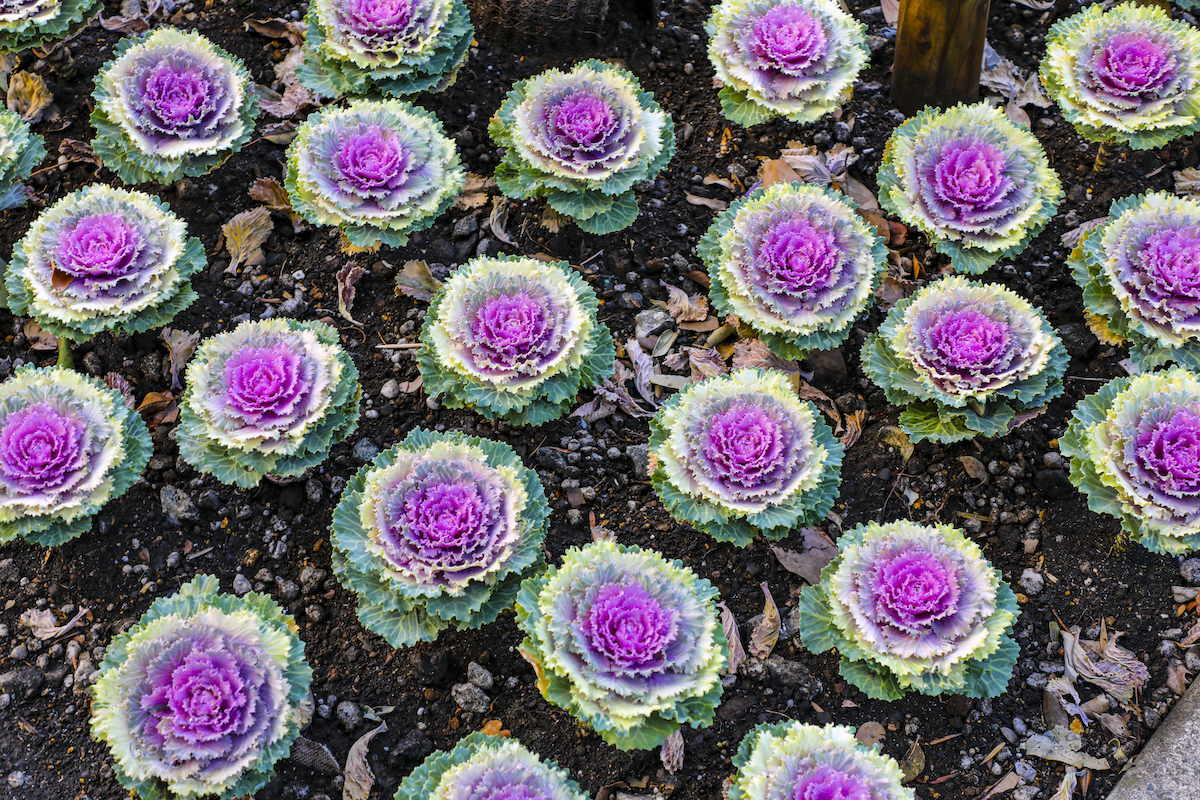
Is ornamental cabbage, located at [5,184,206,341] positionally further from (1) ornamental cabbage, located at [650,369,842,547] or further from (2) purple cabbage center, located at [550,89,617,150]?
(1) ornamental cabbage, located at [650,369,842,547]

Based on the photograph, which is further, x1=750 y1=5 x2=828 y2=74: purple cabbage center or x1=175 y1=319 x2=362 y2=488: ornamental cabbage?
x1=750 y1=5 x2=828 y2=74: purple cabbage center

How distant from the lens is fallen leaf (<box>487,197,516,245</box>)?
10.0 feet

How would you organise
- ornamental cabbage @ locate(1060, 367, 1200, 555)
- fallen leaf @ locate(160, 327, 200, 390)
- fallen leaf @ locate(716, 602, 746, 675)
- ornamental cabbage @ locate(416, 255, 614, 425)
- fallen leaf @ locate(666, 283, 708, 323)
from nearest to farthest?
ornamental cabbage @ locate(1060, 367, 1200, 555) → ornamental cabbage @ locate(416, 255, 614, 425) → fallen leaf @ locate(716, 602, 746, 675) → fallen leaf @ locate(160, 327, 200, 390) → fallen leaf @ locate(666, 283, 708, 323)

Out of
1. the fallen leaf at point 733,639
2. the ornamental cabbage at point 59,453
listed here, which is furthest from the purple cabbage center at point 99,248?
the fallen leaf at point 733,639

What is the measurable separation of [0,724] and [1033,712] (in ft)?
8.27

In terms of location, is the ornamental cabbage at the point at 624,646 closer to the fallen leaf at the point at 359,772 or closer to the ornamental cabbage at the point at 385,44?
the fallen leaf at the point at 359,772

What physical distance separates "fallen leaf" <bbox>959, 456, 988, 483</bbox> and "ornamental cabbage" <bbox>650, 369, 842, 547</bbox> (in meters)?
0.54

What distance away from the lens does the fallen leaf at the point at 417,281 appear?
296 centimetres

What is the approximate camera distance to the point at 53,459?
2.28 meters

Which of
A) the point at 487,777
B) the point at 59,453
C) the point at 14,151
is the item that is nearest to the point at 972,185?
the point at 487,777

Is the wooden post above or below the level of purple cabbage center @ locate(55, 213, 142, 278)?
above

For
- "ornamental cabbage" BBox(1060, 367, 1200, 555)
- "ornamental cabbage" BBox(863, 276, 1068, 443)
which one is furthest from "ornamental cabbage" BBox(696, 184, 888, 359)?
"ornamental cabbage" BBox(1060, 367, 1200, 555)

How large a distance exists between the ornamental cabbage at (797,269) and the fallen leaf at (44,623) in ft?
6.05

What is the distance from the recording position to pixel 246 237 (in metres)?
3.04
